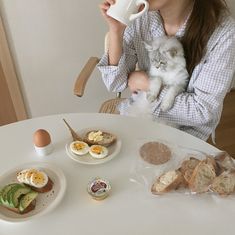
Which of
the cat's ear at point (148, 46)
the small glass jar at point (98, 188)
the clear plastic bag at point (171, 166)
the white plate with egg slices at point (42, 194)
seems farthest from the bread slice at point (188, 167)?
the cat's ear at point (148, 46)

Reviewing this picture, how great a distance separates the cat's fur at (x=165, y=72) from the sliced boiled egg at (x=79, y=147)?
378 millimetres

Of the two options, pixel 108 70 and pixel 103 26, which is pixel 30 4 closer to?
pixel 103 26

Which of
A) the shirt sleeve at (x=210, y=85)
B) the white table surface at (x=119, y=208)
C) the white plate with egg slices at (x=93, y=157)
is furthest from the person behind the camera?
the shirt sleeve at (x=210, y=85)

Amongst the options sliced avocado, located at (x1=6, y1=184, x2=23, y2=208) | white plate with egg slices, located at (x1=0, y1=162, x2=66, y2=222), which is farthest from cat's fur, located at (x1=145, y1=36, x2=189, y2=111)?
sliced avocado, located at (x1=6, y1=184, x2=23, y2=208)

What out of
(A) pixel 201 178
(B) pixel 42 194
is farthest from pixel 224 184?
(B) pixel 42 194

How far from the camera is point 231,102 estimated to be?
2.50 m

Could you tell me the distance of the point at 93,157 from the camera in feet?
3.22

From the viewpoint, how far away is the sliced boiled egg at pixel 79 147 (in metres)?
0.99

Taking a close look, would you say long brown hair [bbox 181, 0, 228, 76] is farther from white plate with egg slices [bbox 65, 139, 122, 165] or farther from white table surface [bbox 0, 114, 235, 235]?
white plate with egg slices [bbox 65, 139, 122, 165]

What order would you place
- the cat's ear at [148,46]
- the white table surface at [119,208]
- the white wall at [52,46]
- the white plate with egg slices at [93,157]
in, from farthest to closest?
the white wall at [52,46] < the cat's ear at [148,46] < the white plate with egg slices at [93,157] < the white table surface at [119,208]

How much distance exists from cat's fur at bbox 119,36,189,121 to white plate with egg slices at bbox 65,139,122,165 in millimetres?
318

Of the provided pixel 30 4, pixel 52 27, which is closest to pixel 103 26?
pixel 52 27

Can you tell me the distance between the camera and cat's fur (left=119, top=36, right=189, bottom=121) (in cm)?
123

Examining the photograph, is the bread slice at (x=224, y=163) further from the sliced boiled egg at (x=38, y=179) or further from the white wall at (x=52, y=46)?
the white wall at (x=52, y=46)
